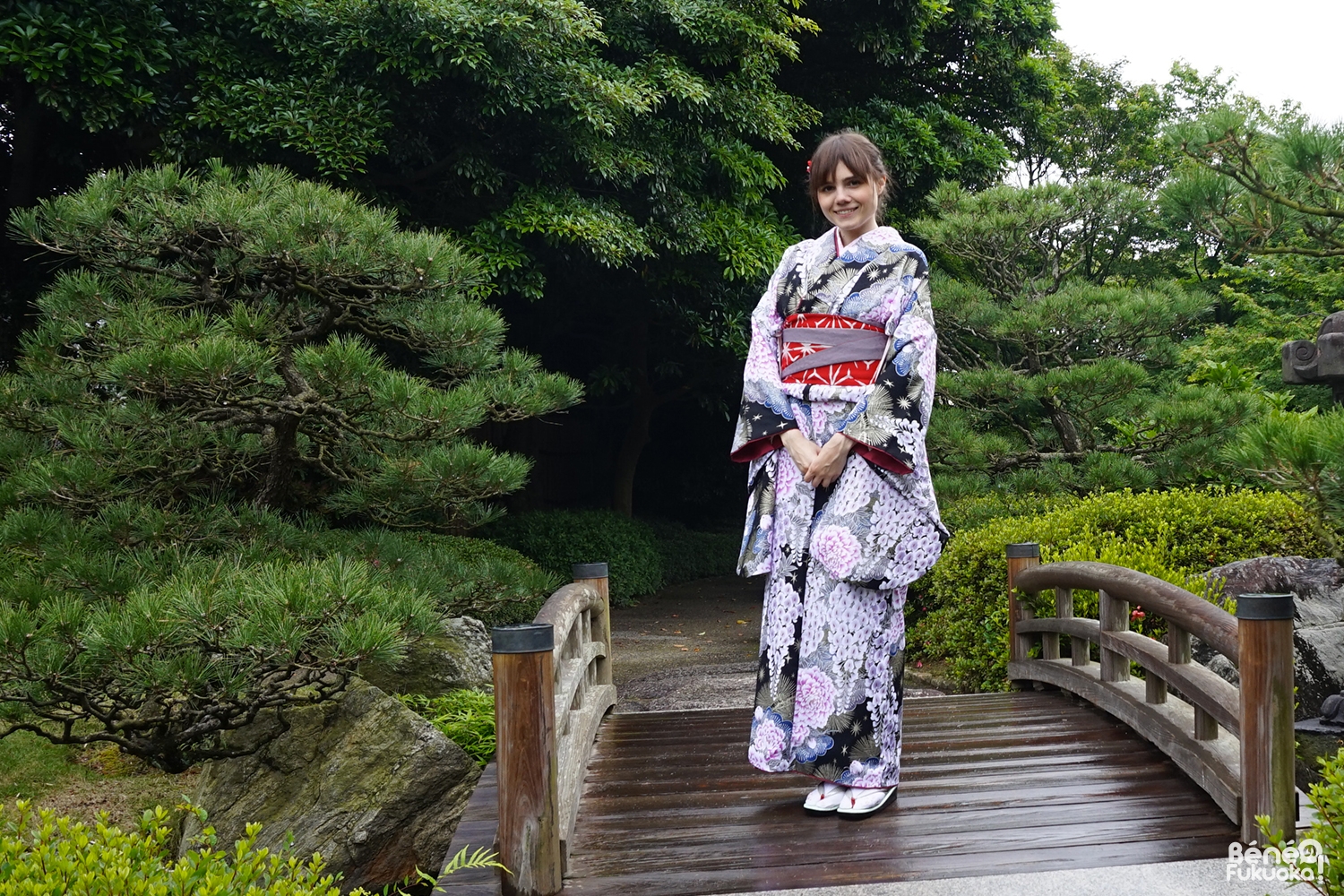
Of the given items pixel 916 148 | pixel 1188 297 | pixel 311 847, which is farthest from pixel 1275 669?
pixel 916 148

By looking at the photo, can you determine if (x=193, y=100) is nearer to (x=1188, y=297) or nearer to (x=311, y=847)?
(x=311, y=847)

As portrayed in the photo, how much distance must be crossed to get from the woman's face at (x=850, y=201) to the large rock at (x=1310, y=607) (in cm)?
295

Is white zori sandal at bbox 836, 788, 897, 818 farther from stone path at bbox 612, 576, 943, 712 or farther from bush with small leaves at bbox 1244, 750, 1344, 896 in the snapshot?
stone path at bbox 612, 576, 943, 712

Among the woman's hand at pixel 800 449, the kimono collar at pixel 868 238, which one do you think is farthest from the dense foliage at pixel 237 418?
the kimono collar at pixel 868 238

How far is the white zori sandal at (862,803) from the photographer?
3037mm

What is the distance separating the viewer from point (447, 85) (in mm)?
7617

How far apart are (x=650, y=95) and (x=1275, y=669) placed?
6.42m

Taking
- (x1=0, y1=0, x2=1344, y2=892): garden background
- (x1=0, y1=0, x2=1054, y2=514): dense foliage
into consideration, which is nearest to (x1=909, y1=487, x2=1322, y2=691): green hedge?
(x1=0, y1=0, x2=1344, y2=892): garden background

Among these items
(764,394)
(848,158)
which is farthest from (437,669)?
(848,158)

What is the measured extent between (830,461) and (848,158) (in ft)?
3.03

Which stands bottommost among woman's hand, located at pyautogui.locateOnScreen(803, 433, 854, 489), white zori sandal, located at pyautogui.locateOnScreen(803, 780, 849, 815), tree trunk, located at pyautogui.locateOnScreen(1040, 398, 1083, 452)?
white zori sandal, located at pyautogui.locateOnScreen(803, 780, 849, 815)

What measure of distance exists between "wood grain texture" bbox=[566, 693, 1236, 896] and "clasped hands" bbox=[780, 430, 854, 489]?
999 millimetres

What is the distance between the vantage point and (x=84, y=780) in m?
4.96

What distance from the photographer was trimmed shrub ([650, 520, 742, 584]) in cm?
1305
